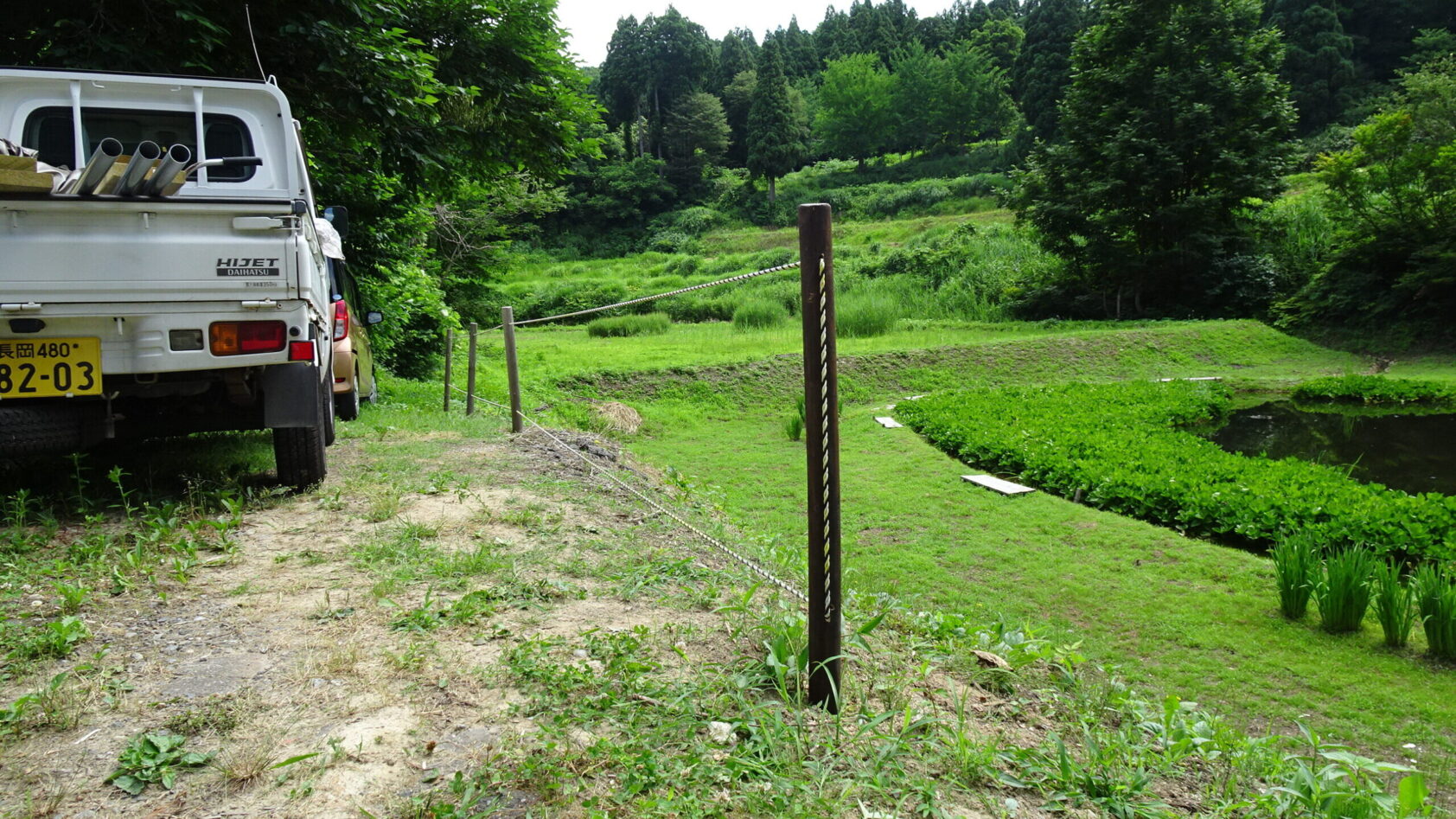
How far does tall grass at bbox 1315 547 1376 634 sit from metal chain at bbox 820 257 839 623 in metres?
3.46

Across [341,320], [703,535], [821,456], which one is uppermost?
[341,320]

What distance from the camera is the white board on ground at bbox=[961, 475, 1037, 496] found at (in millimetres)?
7449

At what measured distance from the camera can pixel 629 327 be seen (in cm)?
2077

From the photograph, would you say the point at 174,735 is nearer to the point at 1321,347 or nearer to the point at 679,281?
the point at 1321,347

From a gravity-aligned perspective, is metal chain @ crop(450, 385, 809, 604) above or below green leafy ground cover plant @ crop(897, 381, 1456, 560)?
above

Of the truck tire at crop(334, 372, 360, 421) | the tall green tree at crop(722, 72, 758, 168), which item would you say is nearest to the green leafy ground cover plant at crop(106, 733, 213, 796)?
the truck tire at crop(334, 372, 360, 421)

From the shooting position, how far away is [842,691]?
2605mm

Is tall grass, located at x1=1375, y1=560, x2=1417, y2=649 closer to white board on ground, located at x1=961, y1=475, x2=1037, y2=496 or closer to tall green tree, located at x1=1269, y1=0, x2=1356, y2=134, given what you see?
white board on ground, located at x1=961, y1=475, x2=1037, y2=496

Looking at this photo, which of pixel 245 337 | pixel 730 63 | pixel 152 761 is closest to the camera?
pixel 152 761

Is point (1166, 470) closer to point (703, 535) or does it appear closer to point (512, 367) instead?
point (703, 535)

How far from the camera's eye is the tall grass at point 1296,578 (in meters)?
4.66

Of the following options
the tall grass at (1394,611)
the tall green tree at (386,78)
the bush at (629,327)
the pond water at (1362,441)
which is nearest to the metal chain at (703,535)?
the tall grass at (1394,611)

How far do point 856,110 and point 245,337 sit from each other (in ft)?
189

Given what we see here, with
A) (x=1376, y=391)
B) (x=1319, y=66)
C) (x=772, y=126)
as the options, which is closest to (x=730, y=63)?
(x=772, y=126)
